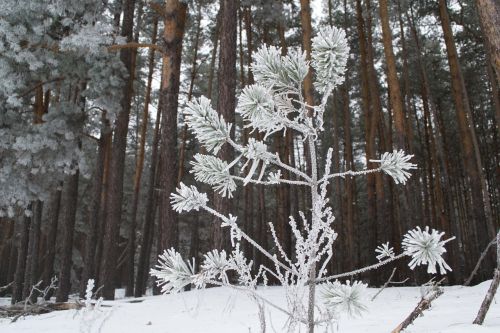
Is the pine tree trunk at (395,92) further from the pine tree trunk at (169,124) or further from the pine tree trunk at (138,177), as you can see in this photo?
the pine tree trunk at (138,177)

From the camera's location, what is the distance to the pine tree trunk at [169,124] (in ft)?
25.8

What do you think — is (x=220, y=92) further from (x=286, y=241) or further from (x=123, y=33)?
(x=286, y=241)

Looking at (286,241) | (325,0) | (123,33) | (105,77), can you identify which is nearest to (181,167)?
(286,241)

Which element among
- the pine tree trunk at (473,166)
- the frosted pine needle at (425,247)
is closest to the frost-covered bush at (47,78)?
the frosted pine needle at (425,247)

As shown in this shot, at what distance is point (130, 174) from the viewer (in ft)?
86.0

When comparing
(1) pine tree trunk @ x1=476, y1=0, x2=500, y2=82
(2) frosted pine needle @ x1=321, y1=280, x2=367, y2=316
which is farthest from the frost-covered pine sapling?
(1) pine tree trunk @ x1=476, y1=0, x2=500, y2=82

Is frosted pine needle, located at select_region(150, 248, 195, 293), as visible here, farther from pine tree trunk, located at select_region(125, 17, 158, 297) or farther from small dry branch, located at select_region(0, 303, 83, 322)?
pine tree trunk, located at select_region(125, 17, 158, 297)

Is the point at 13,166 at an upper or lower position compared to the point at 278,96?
upper

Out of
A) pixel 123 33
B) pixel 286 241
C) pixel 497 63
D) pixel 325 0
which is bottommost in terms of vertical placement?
pixel 286 241

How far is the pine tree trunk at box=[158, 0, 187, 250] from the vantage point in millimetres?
7879

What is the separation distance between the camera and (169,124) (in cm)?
834

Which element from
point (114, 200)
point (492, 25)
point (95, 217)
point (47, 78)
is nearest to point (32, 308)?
point (114, 200)

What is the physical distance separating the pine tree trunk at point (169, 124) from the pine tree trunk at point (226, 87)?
3.09 feet

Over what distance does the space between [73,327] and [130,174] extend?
2192 centimetres
